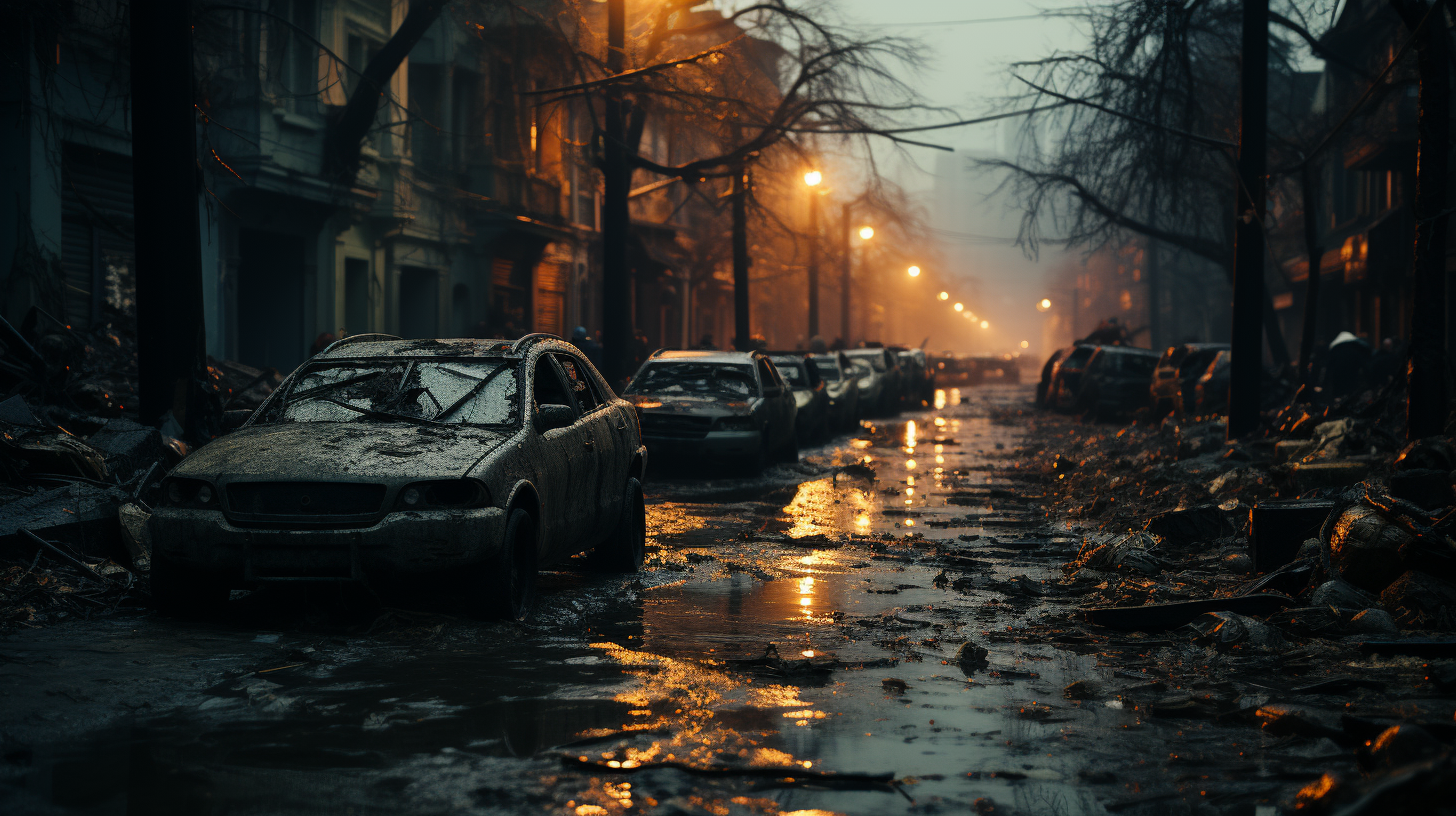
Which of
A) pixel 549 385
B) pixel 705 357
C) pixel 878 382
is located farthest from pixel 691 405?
pixel 878 382

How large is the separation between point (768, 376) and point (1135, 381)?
13655 millimetres

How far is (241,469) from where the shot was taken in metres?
6.54

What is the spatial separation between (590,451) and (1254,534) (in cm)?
419

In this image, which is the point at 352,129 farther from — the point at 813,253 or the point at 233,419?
the point at 813,253

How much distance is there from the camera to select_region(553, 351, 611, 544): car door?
27.2 feet

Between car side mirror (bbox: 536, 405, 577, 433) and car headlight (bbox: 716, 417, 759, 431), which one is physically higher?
car side mirror (bbox: 536, 405, 577, 433)

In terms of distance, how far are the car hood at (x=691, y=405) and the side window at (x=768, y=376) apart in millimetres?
1279

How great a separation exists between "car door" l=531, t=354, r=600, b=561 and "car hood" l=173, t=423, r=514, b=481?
0.42 metres

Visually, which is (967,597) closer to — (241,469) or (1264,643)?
(1264,643)

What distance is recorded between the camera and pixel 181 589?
6.65 meters

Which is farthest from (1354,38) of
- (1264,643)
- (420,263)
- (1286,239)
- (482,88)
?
(1264,643)

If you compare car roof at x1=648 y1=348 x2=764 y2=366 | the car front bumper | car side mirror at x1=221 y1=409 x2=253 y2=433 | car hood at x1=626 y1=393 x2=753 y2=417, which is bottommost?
the car front bumper

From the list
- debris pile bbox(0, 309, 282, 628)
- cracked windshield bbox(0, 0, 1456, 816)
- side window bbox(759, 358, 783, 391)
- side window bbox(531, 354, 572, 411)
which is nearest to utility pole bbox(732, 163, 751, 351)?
cracked windshield bbox(0, 0, 1456, 816)

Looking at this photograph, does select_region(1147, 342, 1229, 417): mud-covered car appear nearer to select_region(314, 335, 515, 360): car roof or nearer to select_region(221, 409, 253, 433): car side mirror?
select_region(221, 409, 253, 433): car side mirror
